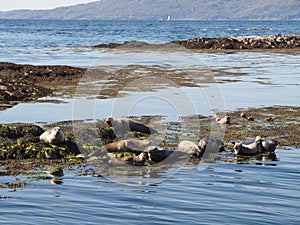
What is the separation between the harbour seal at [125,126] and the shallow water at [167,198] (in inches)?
108

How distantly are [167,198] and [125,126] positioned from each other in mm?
4311

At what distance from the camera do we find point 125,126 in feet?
40.8

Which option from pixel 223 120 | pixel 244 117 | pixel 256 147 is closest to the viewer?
pixel 256 147

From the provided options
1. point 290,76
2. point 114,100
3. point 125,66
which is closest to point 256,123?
point 114,100

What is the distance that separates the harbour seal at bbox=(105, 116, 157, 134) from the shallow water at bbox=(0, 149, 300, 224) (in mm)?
2737

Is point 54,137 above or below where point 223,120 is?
below

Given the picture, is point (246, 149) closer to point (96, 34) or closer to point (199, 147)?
point (199, 147)

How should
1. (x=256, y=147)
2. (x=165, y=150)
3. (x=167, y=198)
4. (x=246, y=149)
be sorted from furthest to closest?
1. (x=256, y=147)
2. (x=246, y=149)
3. (x=165, y=150)
4. (x=167, y=198)

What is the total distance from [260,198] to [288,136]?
443 centimetres

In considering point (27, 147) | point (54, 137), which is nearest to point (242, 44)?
point (54, 137)

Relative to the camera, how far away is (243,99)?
1769 centimetres

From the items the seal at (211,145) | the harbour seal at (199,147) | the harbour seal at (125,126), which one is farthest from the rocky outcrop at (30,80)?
the seal at (211,145)

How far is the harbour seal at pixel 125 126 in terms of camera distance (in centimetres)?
1234

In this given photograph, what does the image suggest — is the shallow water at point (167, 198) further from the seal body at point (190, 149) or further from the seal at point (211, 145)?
the seal at point (211, 145)
